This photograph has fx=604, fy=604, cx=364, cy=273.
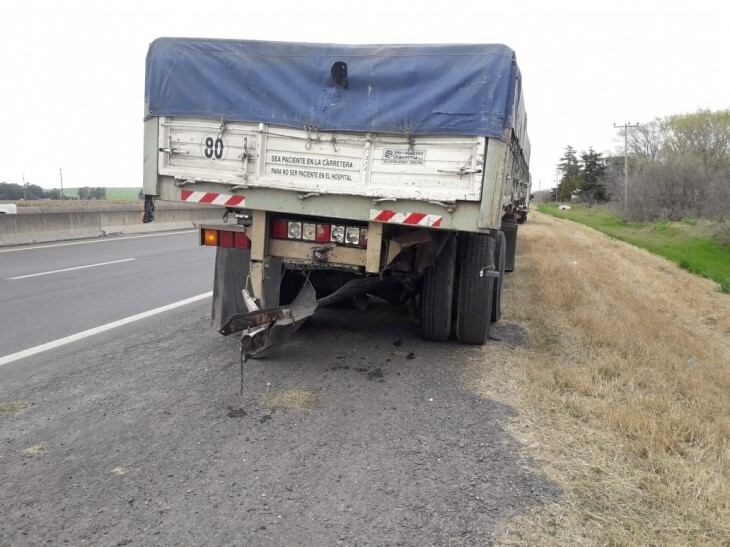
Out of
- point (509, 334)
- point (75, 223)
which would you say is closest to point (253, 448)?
point (509, 334)

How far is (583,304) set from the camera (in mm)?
8953

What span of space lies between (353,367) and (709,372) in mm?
3572

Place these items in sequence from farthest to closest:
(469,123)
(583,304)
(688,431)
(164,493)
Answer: (583,304) → (469,123) → (688,431) → (164,493)

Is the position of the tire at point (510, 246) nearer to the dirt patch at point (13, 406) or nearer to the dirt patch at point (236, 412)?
the dirt patch at point (236, 412)

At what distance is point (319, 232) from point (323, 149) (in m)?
0.74

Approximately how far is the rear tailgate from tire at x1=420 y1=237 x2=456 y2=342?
4.23 feet

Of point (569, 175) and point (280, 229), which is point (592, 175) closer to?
point (569, 175)

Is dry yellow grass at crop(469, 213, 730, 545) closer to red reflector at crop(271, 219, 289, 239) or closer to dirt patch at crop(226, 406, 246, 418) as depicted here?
dirt patch at crop(226, 406, 246, 418)

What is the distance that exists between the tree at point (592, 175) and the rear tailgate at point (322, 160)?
7988 centimetres

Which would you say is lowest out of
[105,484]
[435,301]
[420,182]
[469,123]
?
[105,484]

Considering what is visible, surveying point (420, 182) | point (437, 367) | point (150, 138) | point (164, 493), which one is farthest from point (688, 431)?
point (150, 138)

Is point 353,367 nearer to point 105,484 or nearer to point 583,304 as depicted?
point 105,484

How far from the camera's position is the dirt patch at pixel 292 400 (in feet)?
14.9

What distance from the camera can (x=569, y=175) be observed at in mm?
95812
